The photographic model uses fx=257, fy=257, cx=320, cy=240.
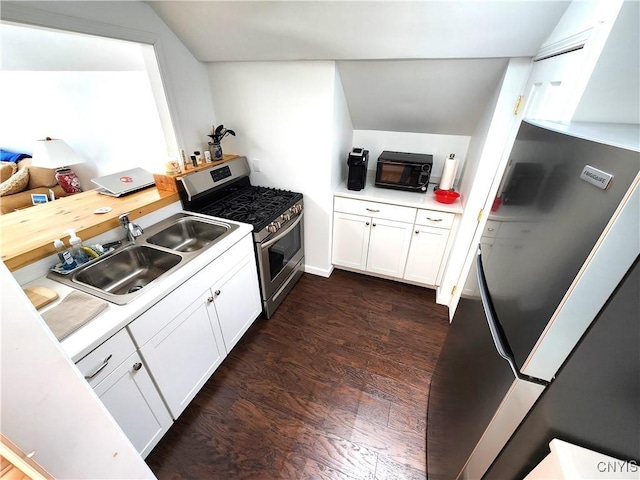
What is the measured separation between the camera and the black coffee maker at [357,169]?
2.25 m

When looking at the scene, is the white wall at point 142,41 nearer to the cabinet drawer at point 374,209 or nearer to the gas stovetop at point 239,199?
the gas stovetop at point 239,199

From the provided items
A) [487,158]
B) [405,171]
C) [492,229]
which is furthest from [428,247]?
[492,229]

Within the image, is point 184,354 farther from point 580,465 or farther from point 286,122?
point 286,122

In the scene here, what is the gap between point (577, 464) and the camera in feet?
1.61

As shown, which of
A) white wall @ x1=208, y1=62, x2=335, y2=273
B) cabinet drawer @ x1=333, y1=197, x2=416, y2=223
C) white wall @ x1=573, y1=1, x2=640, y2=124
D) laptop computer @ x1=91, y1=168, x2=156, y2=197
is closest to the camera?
white wall @ x1=573, y1=1, x2=640, y2=124

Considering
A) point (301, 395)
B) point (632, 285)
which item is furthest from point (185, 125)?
point (632, 285)

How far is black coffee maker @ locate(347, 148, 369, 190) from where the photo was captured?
2.25 m

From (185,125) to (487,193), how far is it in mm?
2365

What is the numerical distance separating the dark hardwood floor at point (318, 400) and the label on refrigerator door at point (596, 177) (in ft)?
5.06

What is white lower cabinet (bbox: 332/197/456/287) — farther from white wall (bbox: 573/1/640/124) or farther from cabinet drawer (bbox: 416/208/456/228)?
white wall (bbox: 573/1/640/124)

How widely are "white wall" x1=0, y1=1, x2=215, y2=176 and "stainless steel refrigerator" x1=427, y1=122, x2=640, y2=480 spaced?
2.15 m

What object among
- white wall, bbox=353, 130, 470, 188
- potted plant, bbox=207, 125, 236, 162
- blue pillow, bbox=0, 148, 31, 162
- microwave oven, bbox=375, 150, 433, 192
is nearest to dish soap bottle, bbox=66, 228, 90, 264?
potted plant, bbox=207, 125, 236, 162

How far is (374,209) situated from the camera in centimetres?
228

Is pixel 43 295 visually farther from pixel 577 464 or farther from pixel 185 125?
pixel 577 464
